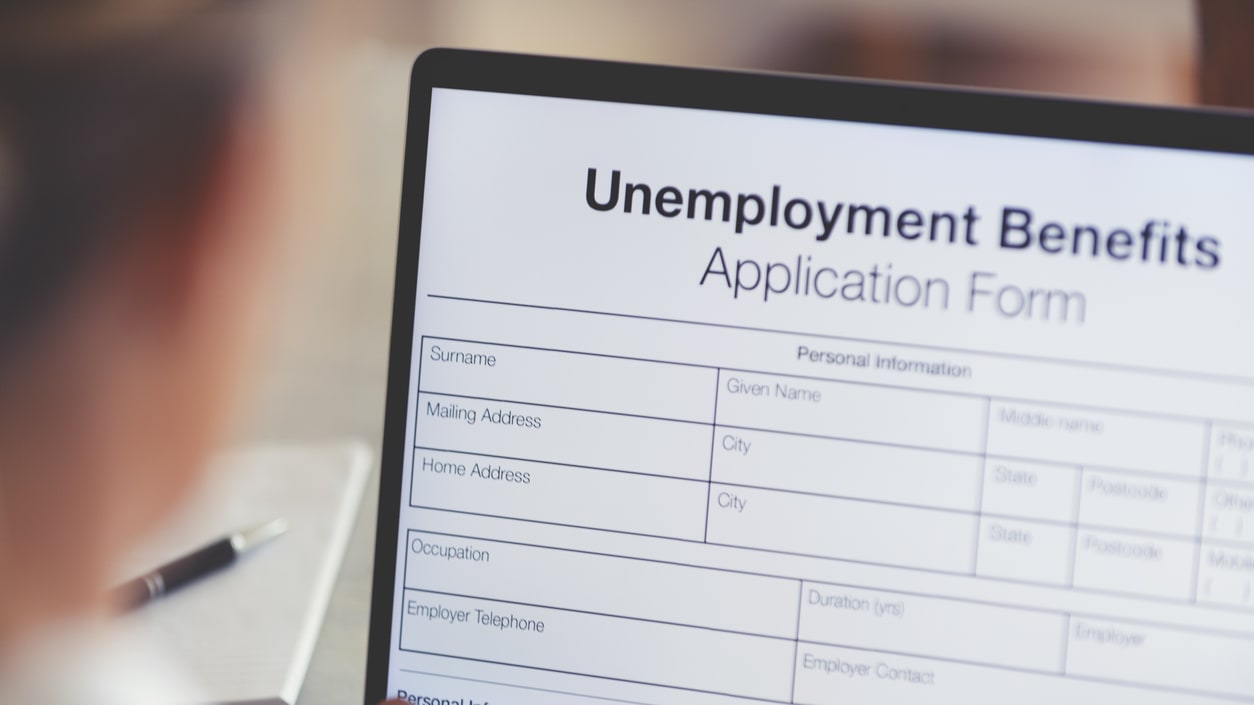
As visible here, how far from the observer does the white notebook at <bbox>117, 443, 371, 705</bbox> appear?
0.66m

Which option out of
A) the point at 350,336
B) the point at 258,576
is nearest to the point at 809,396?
the point at 258,576

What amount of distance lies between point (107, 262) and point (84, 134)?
0.16 ft

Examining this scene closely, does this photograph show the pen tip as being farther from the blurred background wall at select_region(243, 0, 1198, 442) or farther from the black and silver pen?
the blurred background wall at select_region(243, 0, 1198, 442)

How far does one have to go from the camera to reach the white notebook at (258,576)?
2.16 ft

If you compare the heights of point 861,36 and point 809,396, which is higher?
point 861,36

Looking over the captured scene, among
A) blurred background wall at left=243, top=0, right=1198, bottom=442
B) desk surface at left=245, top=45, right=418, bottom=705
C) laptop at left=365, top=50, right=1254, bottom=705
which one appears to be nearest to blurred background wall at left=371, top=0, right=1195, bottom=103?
blurred background wall at left=243, top=0, right=1198, bottom=442

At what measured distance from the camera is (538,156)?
55cm

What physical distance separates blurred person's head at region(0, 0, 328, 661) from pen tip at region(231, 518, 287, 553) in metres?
0.22

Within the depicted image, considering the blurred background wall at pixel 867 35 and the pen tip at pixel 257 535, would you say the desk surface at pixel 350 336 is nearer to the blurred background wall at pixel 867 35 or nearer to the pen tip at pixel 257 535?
the pen tip at pixel 257 535

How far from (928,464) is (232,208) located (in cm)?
38

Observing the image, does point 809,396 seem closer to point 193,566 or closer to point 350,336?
point 193,566

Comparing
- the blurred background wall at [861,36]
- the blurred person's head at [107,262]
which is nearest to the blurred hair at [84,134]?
the blurred person's head at [107,262]

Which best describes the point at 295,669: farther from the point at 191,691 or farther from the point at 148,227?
the point at 148,227

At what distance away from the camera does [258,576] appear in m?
0.75
